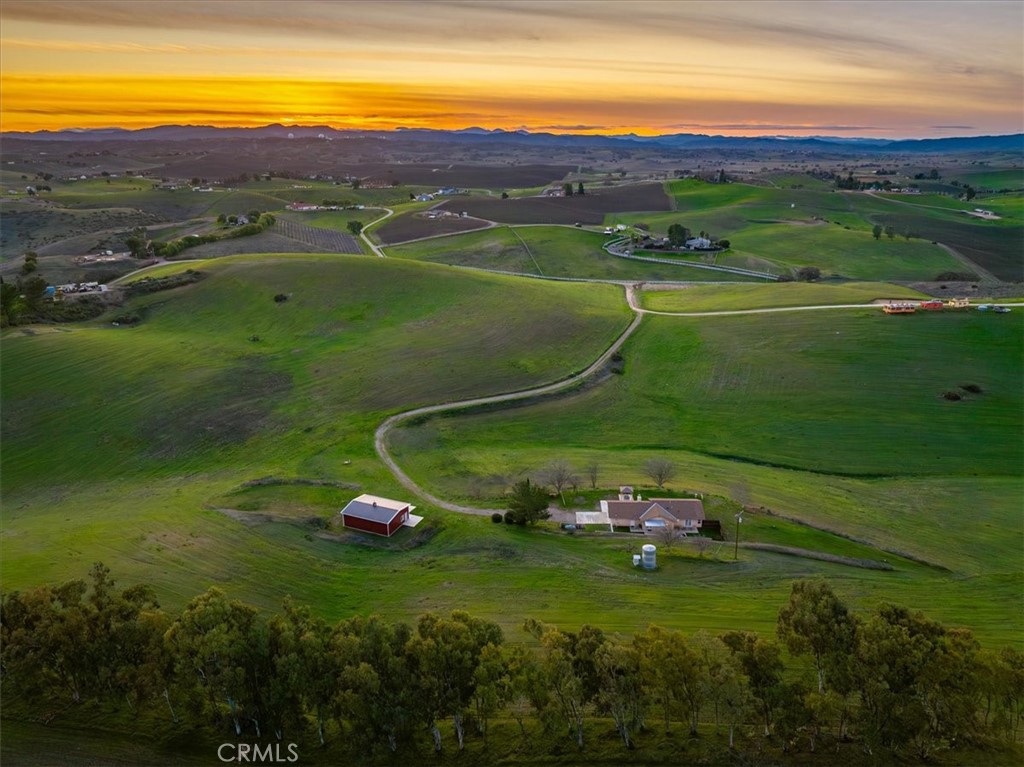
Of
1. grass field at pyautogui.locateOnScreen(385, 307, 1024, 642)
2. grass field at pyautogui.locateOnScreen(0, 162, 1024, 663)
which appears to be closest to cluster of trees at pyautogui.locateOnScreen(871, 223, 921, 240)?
grass field at pyautogui.locateOnScreen(0, 162, 1024, 663)

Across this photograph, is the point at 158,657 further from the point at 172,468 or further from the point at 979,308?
the point at 979,308

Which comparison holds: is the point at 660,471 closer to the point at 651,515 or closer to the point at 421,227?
the point at 651,515

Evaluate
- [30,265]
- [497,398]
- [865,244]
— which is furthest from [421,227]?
[497,398]

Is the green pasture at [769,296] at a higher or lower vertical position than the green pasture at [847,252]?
lower

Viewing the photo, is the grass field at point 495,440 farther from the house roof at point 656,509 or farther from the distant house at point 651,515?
the house roof at point 656,509

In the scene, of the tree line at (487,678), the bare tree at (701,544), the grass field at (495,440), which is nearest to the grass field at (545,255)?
the grass field at (495,440)

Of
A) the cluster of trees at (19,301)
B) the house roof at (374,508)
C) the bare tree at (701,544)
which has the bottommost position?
the bare tree at (701,544)

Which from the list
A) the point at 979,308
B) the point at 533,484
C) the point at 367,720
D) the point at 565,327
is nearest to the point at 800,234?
the point at 979,308
